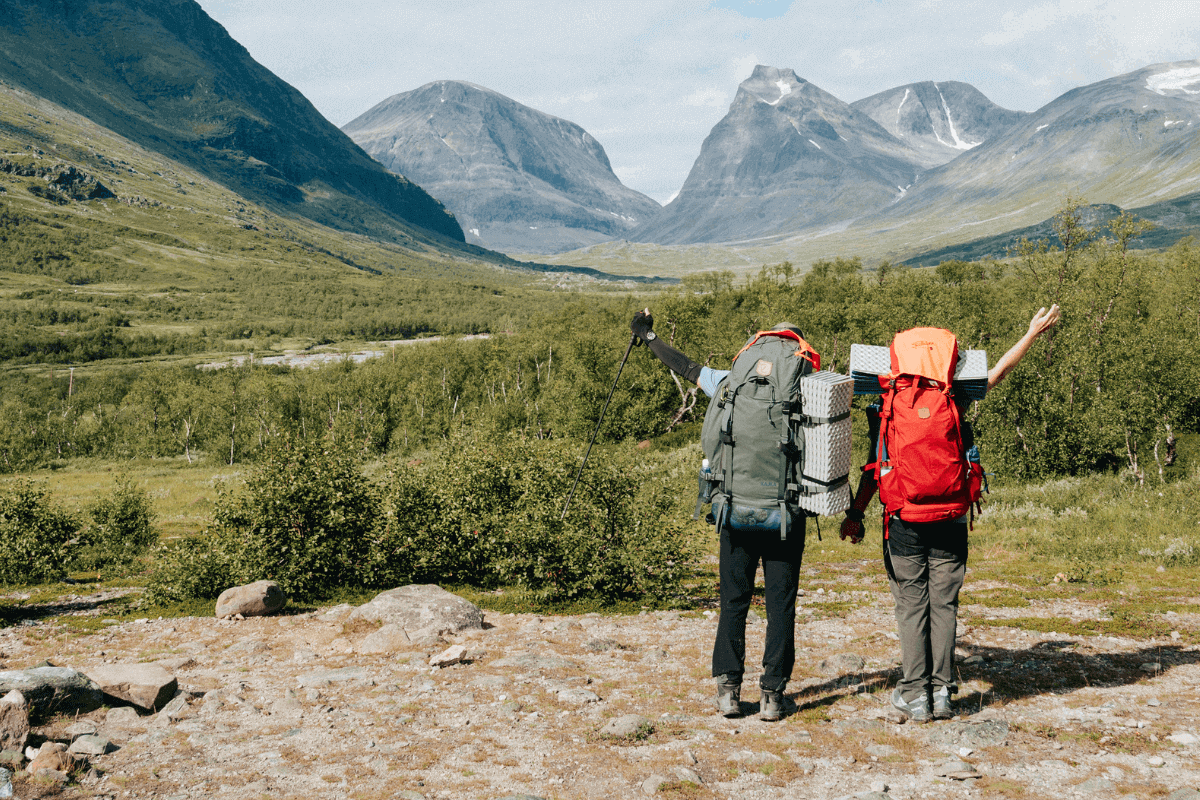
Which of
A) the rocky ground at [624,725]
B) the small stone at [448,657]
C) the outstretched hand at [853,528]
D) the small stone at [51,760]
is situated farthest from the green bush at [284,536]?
the outstretched hand at [853,528]

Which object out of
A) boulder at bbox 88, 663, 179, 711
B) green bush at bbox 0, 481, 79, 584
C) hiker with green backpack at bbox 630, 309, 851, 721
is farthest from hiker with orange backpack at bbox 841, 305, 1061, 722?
green bush at bbox 0, 481, 79, 584

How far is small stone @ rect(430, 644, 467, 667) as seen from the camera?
34.0 ft

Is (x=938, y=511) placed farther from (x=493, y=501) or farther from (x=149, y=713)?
(x=493, y=501)

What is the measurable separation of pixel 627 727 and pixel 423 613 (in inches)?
A: 242

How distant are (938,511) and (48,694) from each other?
30.4ft

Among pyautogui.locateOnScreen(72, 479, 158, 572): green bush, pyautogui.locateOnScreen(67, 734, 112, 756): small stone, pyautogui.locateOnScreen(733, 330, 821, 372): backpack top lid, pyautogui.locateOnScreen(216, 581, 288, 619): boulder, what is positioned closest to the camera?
pyautogui.locateOnScreen(67, 734, 112, 756): small stone

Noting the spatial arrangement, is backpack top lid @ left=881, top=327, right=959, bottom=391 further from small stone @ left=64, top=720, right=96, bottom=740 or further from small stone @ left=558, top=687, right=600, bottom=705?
small stone @ left=64, top=720, right=96, bottom=740

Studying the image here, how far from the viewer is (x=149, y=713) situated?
834cm

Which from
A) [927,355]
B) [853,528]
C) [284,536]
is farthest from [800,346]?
[284,536]

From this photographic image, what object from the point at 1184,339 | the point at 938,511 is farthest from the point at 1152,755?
the point at 1184,339

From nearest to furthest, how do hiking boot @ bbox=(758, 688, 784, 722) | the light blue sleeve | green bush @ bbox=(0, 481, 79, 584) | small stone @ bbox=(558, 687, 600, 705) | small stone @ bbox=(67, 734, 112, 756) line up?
1. small stone @ bbox=(67, 734, 112, 756)
2. hiking boot @ bbox=(758, 688, 784, 722)
3. the light blue sleeve
4. small stone @ bbox=(558, 687, 600, 705)
5. green bush @ bbox=(0, 481, 79, 584)

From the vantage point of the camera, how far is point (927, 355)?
7.02m

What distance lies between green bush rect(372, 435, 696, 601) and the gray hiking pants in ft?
26.0

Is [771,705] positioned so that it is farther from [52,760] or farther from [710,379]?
[52,760]
